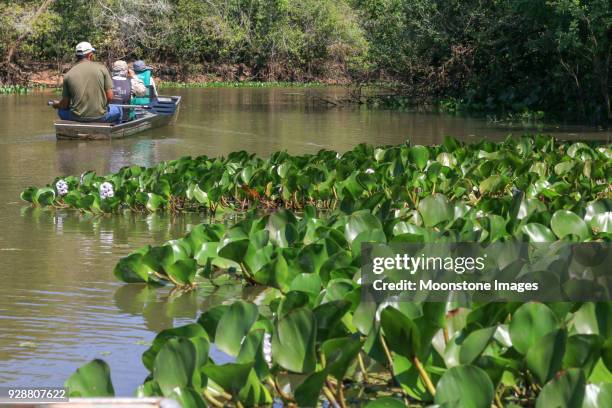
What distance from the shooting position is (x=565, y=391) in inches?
124

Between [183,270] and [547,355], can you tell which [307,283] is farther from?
[547,355]

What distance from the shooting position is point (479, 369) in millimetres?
3248

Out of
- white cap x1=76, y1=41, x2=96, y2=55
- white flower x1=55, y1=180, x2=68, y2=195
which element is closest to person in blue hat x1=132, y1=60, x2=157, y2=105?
white cap x1=76, y1=41, x2=96, y2=55

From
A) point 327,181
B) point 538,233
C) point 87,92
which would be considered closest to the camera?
point 538,233

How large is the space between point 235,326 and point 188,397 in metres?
0.58

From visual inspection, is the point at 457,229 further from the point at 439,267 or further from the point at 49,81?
the point at 49,81

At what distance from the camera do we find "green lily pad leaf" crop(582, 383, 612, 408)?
3.20 metres

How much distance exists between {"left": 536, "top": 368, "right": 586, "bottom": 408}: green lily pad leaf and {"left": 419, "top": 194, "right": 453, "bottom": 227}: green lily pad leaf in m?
3.14

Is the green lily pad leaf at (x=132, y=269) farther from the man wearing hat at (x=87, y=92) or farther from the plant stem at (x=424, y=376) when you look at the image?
the man wearing hat at (x=87, y=92)

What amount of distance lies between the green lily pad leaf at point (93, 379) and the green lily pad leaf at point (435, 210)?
3.20 m

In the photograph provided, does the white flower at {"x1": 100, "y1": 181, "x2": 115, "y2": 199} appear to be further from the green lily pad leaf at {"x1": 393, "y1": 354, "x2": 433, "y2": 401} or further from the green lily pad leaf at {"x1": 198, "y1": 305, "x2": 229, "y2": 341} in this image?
the green lily pad leaf at {"x1": 393, "y1": 354, "x2": 433, "y2": 401}

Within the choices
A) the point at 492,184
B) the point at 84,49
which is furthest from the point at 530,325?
the point at 84,49

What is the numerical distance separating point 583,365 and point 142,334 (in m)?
2.36

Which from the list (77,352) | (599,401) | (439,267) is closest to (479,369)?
(599,401)
